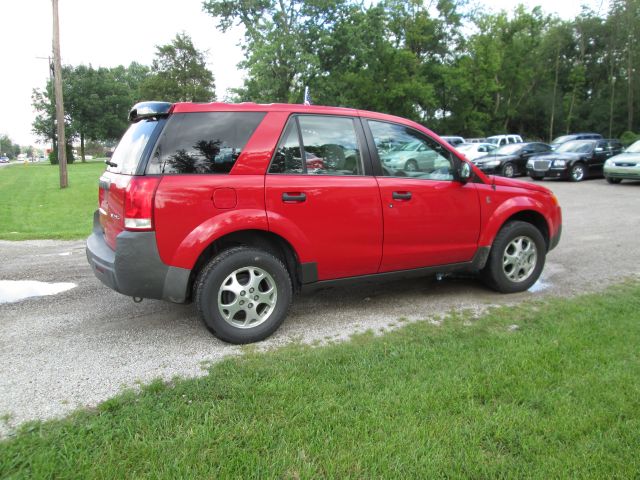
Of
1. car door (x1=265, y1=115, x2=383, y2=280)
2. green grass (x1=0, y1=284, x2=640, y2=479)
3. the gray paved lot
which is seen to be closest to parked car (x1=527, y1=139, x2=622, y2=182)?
the gray paved lot

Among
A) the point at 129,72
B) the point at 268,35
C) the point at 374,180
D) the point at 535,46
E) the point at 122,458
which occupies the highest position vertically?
the point at 129,72

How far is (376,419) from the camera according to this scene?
8.43ft

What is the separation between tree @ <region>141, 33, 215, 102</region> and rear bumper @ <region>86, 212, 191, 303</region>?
192 feet

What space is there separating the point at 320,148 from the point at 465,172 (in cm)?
148

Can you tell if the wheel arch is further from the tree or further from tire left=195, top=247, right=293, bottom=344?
the tree

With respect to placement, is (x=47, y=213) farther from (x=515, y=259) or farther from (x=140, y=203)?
(x=515, y=259)

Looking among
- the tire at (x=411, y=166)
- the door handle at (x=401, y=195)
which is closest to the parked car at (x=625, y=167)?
the tire at (x=411, y=166)

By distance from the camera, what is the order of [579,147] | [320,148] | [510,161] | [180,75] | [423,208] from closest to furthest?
[320,148] < [423,208] < [579,147] < [510,161] < [180,75]

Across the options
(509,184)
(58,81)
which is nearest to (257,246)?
(509,184)

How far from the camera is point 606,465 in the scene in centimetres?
221

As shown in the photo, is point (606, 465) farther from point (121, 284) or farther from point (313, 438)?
point (121, 284)

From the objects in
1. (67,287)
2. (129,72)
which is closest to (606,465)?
(67,287)

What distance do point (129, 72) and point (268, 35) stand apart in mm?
64900

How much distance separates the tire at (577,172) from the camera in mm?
17969
